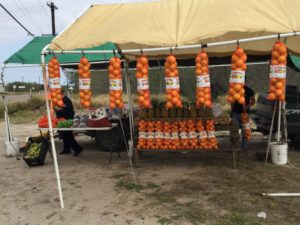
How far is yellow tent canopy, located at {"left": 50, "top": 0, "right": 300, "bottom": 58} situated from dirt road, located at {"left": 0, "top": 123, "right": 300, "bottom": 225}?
2.48 m

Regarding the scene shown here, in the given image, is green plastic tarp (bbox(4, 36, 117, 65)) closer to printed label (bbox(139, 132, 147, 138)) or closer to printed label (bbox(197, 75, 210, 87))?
printed label (bbox(139, 132, 147, 138))

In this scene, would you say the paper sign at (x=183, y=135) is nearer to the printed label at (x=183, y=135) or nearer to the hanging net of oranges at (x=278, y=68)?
the printed label at (x=183, y=135)

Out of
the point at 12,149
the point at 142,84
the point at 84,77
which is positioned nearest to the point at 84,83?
the point at 84,77

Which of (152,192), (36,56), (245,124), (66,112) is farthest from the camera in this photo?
(36,56)

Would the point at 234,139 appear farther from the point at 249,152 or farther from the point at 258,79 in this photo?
the point at 258,79

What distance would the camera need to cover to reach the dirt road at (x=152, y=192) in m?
5.30

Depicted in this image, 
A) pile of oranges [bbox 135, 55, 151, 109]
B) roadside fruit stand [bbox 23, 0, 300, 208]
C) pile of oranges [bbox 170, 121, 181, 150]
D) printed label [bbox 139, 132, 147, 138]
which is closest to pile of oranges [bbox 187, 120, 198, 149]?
pile of oranges [bbox 170, 121, 181, 150]

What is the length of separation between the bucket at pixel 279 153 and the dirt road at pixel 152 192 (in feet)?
0.88

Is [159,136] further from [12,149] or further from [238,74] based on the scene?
[12,149]

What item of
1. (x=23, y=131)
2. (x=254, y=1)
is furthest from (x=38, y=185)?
(x=23, y=131)

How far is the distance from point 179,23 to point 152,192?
2.88m

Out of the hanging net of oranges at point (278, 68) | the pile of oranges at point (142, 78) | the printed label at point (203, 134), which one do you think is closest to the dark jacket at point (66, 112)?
the printed label at point (203, 134)

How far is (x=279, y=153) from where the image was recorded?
8039mm

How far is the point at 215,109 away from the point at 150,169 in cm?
204
